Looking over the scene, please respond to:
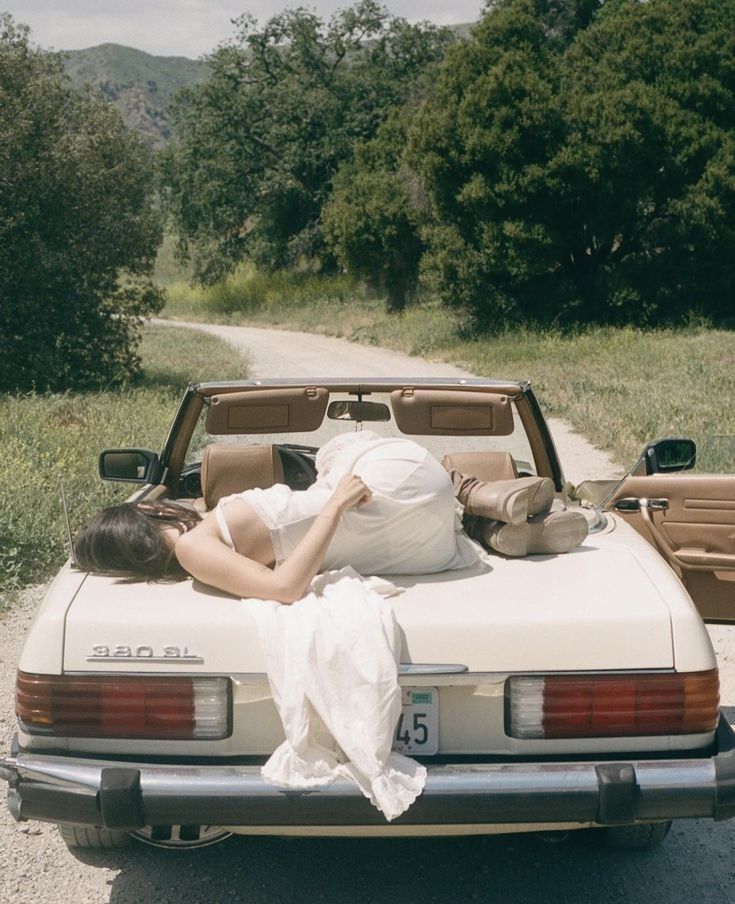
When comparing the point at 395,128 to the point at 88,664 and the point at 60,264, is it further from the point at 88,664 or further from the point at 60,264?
the point at 88,664

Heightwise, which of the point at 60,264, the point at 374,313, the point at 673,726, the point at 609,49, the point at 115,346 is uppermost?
the point at 609,49

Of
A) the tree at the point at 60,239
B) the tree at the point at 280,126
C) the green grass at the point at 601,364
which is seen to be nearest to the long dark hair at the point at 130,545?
the green grass at the point at 601,364

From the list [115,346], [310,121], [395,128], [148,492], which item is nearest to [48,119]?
[115,346]

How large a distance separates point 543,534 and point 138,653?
50.6 inches

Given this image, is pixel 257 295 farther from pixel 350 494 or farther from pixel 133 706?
pixel 133 706

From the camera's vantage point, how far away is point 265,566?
3.42m

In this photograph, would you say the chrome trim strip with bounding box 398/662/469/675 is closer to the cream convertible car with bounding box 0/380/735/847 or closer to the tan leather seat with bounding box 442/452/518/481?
the cream convertible car with bounding box 0/380/735/847

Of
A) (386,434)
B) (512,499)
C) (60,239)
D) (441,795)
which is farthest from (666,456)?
(60,239)

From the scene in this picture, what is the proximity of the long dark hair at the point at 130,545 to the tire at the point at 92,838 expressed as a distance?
789 mm

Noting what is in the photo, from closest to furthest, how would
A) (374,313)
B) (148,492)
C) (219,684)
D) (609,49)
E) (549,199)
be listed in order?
(219,684) → (148,492) → (549,199) → (609,49) → (374,313)

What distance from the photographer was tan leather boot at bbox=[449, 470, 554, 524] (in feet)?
11.8

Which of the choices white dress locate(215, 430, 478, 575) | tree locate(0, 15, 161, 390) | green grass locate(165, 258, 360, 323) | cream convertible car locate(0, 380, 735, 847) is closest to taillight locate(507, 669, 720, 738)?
cream convertible car locate(0, 380, 735, 847)

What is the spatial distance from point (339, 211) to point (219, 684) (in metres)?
37.3

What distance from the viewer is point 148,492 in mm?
4664
